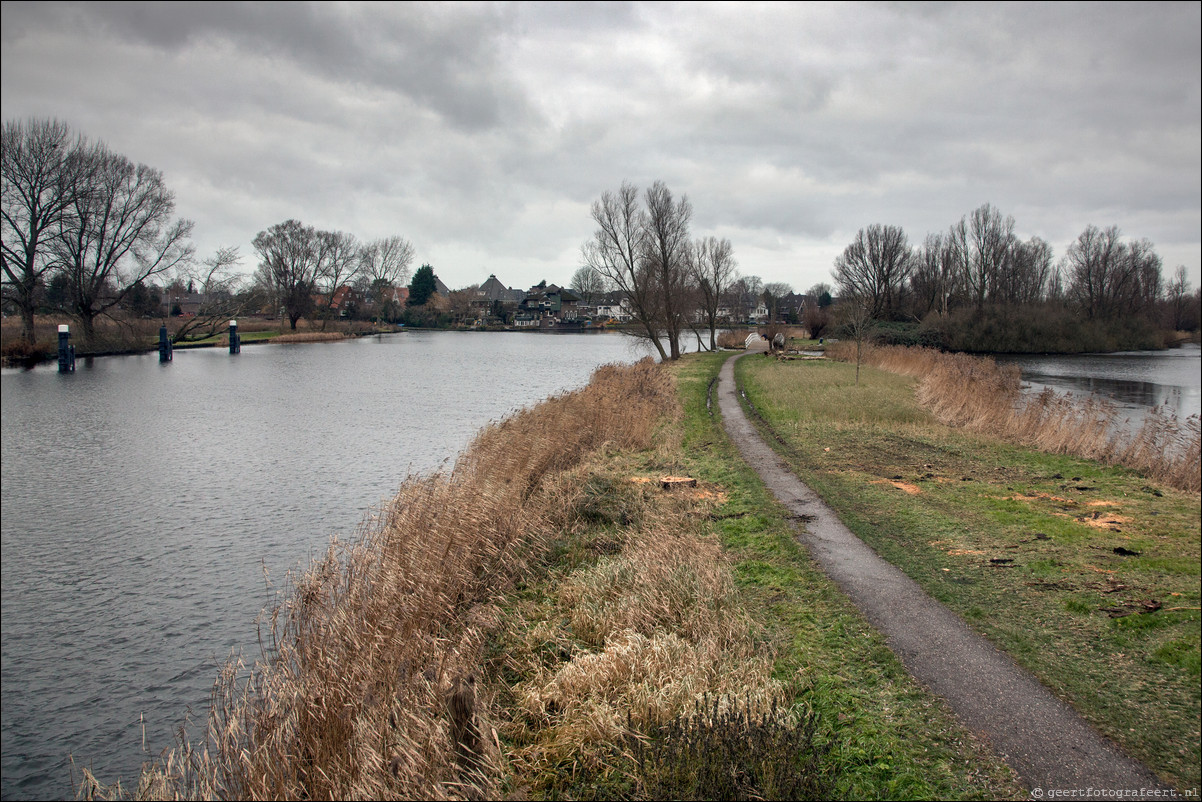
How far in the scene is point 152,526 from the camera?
1123 centimetres

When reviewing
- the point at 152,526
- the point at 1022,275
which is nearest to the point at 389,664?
the point at 152,526

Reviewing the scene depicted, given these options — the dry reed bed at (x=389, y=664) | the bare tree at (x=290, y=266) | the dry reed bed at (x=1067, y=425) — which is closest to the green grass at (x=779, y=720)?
the dry reed bed at (x=389, y=664)

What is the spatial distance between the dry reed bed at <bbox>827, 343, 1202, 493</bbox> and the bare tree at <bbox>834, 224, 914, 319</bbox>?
3714 cm

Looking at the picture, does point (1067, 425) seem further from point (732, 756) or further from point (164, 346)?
point (164, 346)

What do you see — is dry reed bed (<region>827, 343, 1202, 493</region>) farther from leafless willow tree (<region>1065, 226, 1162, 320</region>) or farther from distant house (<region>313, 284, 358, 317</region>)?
distant house (<region>313, 284, 358, 317</region>)

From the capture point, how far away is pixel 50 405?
73.7 ft

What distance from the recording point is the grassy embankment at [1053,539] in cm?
463

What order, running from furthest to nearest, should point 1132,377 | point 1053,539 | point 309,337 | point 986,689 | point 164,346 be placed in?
point 309,337 → point 164,346 → point 1132,377 → point 1053,539 → point 986,689

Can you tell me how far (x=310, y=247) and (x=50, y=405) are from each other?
2544 inches

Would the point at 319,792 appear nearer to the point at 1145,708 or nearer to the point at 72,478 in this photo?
the point at 1145,708

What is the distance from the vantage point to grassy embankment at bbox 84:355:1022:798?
4.07m

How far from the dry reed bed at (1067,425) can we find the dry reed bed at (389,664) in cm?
953

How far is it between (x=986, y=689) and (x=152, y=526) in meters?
12.1

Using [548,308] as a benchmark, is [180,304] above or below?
below
